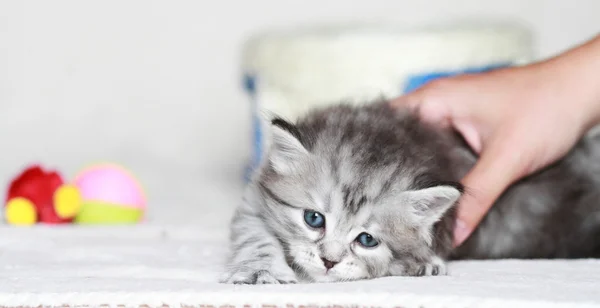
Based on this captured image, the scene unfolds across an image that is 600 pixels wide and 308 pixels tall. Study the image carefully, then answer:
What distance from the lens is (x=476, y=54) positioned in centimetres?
380

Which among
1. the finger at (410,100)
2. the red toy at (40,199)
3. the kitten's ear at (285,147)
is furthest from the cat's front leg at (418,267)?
the red toy at (40,199)

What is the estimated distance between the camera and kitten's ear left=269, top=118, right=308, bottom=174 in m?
1.94

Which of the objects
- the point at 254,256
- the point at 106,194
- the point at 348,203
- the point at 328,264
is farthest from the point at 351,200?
the point at 106,194

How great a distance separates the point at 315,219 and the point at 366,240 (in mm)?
132

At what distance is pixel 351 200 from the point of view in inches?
73.5

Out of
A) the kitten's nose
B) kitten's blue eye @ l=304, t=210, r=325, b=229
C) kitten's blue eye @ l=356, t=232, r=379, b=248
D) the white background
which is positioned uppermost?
kitten's blue eye @ l=304, t=210, r=325, b=229

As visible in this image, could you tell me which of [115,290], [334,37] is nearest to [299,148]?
[115,290]

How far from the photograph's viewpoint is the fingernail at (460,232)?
212 centimetres

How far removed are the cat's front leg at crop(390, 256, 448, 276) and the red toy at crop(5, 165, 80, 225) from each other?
1.29 meters

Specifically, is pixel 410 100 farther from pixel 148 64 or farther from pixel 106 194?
pixel 148 64

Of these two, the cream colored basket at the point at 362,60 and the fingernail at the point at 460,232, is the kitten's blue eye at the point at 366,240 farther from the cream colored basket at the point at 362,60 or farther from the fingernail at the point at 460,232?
the cream colored basket at the point at 362,60

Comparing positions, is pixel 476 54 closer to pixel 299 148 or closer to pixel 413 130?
pixel 413 130

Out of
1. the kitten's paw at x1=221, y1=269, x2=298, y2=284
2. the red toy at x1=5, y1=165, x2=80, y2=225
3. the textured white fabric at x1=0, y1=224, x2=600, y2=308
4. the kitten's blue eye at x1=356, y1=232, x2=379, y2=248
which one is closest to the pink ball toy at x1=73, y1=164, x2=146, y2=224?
the red toy at x1=5, y1=165, x2=80, y2=225

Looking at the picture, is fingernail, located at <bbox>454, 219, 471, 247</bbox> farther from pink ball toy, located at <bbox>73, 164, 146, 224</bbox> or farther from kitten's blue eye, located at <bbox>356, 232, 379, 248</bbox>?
pink ball toy, located at <bbox>73, 164, 146, 224</bbox>
